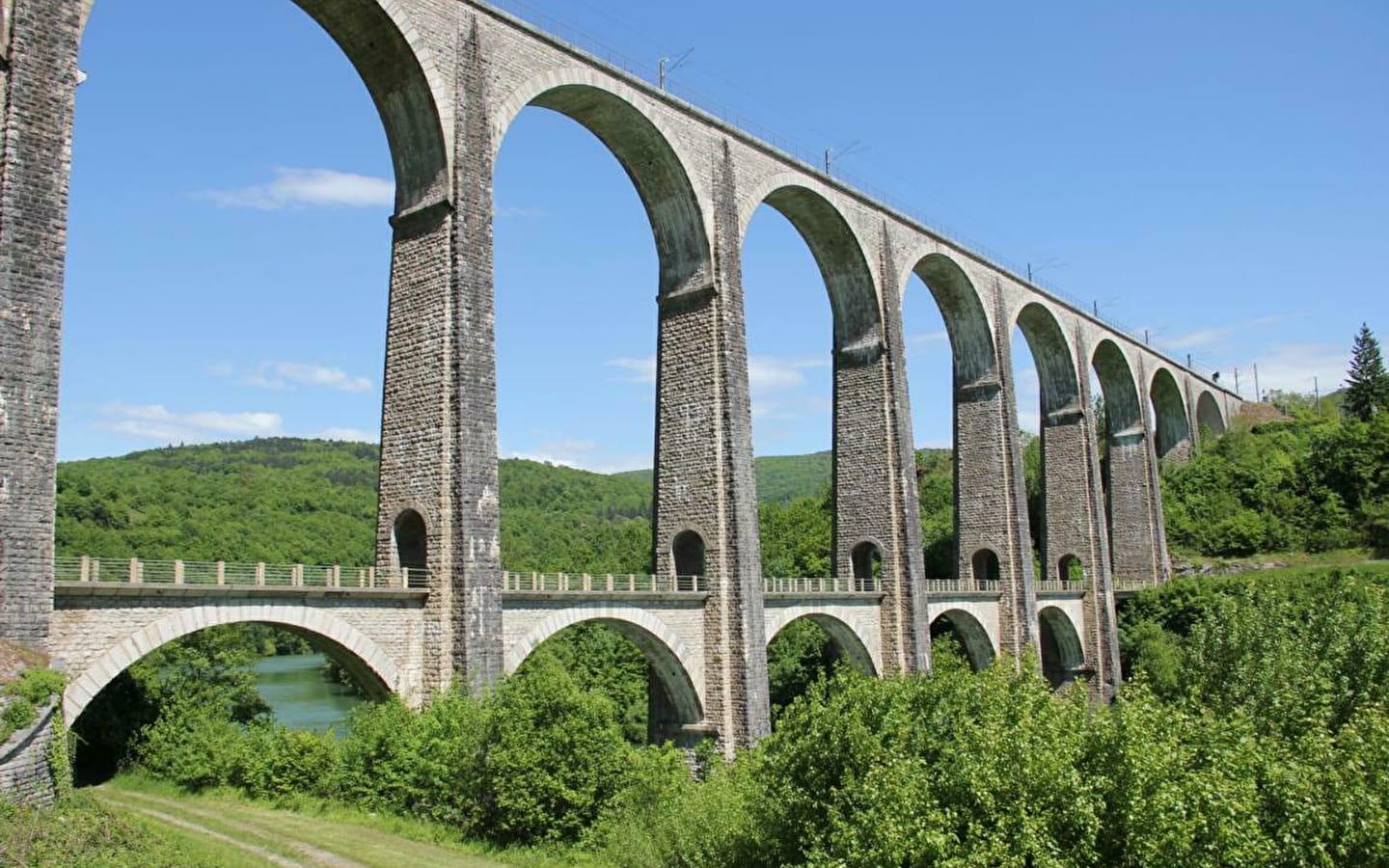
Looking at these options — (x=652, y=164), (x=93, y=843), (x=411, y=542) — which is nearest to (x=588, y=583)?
(x=411, y=542)

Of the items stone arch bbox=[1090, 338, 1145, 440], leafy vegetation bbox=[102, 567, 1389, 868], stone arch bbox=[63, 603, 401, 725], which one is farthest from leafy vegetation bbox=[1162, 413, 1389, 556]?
stone arch bbox=[63, 603, 401, 725]

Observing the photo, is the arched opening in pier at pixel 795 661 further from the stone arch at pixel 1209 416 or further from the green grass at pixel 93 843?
the stone arch at pixel 1209 416

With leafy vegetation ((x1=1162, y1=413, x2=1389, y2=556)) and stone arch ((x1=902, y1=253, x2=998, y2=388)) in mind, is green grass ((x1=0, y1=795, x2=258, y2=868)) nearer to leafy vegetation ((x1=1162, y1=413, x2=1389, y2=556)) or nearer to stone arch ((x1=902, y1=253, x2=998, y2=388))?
stone arch ((x1=902, y1=253, x2=998, y2=388))

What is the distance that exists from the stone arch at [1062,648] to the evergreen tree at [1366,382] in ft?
127

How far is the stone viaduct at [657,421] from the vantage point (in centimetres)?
1930

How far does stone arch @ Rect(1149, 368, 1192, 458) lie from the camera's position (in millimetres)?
80875

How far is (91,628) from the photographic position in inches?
748

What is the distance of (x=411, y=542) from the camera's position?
2709cm

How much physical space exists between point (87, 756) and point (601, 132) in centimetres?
2191

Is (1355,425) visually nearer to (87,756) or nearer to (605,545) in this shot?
(605,545)

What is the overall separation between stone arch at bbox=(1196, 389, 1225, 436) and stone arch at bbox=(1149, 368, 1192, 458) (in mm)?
4578

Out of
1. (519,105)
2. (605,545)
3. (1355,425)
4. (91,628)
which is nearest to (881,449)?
(519,105)

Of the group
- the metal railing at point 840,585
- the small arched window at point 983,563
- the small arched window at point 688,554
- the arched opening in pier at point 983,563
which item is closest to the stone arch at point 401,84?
the small arched window at point 688,554

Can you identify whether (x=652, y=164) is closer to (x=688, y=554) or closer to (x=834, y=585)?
(x=688, y=554)
